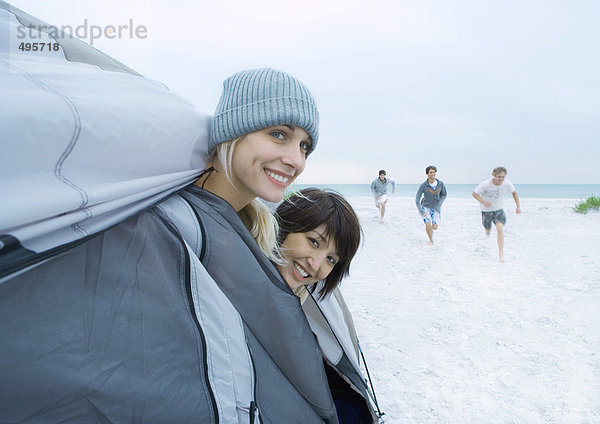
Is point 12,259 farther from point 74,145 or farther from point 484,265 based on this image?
point 484,265

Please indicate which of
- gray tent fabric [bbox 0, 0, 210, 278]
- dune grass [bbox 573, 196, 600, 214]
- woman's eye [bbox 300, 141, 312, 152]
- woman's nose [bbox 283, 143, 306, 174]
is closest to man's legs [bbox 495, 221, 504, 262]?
woman's eye [bbox 300, 141, 312, 152]

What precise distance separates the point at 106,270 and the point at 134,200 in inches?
8.7

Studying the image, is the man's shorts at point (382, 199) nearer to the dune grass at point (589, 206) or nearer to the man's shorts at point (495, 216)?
the man's shorts at point (495, 216)

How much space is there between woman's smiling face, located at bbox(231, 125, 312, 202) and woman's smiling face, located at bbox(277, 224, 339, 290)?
0.55 metres

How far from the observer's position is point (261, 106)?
1.52 meters

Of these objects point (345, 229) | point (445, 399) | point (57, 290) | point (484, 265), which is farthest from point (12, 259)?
point (484, 265)

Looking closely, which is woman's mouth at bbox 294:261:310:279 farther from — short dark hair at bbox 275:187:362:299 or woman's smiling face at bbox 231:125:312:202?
woman's smiling face at bbox 231:125:312:202

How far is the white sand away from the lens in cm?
273

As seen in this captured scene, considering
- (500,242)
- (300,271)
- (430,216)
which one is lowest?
(500,242)

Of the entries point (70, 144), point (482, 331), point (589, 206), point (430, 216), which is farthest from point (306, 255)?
point (589, 206)

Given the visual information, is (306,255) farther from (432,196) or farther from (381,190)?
(381,190)

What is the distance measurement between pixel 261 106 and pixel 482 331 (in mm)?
3861

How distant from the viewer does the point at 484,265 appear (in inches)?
267

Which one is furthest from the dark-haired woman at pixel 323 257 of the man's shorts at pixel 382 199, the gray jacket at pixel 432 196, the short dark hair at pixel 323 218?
the man's shorts at pixel 382 199
